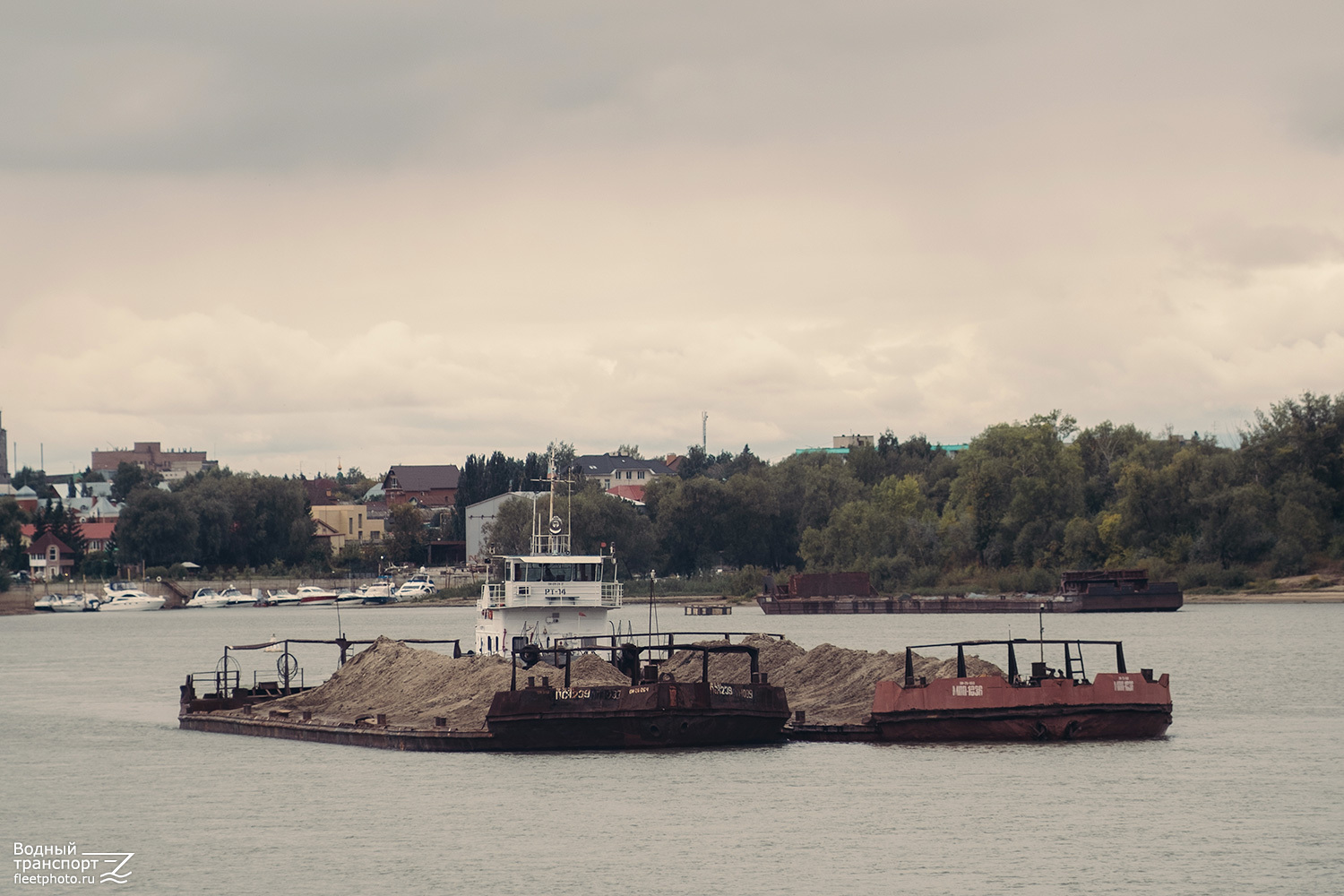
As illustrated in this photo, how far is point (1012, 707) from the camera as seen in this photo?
134 ft

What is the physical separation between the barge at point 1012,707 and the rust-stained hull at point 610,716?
409cm

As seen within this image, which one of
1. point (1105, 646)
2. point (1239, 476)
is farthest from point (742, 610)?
point (1105, 646)

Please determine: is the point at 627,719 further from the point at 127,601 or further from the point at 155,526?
the point at 127,601

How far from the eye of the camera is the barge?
40875 millimetres

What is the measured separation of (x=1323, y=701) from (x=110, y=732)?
1612 inches

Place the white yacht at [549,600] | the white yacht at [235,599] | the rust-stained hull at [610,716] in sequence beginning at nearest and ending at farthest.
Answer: the rust-stained hull at [610,716]
the white yacht at [549,600]
the white yacht at [235,599]

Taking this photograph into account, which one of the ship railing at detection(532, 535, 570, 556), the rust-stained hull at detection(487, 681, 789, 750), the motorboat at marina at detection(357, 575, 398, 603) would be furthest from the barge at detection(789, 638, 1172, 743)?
the motorboat at marina at detection(357, 575, 398, 603)

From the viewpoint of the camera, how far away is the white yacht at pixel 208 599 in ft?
611

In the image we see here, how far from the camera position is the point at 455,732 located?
137ft

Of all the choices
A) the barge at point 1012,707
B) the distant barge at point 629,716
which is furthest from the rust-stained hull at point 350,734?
the barge at point 1012,707

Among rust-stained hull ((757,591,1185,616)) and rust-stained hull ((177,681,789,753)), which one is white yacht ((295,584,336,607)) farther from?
rust-stained hull ((177,681,789,753))

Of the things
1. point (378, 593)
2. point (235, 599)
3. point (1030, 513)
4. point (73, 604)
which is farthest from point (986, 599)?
point (73, 604)

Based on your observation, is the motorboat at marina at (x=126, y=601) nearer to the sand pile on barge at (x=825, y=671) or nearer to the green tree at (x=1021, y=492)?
the green tree at (x=1021, y=492)

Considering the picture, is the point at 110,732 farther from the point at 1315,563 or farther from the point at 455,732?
the point at 1315,563
